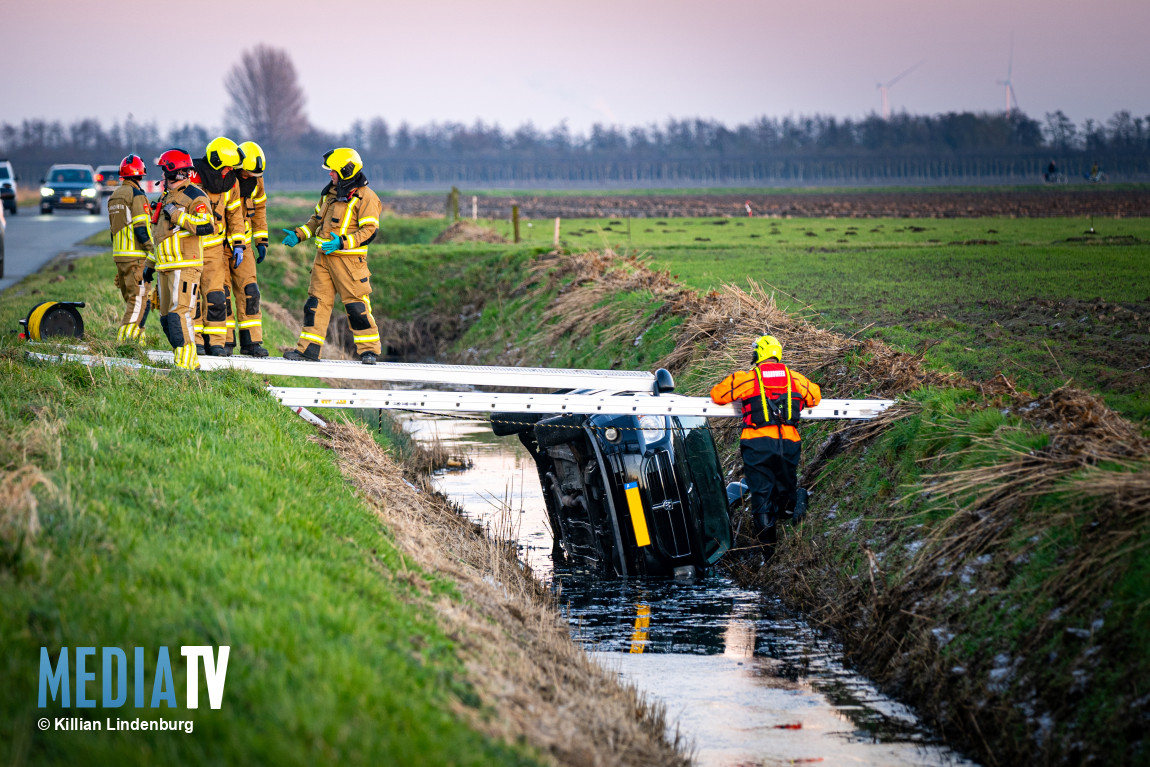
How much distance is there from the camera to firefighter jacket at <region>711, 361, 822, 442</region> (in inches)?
340

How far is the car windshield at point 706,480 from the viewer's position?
912 centimetres

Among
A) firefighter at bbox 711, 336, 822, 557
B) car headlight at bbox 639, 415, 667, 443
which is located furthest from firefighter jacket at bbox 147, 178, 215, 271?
firefighter at bbox 711, 336, 822, 557

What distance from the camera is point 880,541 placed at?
26.2 feet

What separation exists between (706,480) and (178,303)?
532 cm

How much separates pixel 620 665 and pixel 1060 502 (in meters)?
3.14

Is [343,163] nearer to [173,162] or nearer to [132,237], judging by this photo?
[173,162]

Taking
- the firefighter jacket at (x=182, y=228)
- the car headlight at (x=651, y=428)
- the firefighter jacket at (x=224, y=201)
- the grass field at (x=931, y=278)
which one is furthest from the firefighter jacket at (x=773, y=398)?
the firefighter jacket at (x=224, y=201)

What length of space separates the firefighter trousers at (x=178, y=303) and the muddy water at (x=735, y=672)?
3721mm

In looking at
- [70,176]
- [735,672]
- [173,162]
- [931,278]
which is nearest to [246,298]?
[173,162]

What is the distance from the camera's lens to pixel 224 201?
35.4ft

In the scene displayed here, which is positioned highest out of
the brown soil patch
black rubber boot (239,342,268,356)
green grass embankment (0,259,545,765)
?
the brown soil patch

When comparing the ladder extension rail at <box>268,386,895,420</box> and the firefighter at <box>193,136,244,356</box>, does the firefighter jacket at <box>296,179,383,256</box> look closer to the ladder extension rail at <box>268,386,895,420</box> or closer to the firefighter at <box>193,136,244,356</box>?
the firefighter at <box>193,136,244,356</box>

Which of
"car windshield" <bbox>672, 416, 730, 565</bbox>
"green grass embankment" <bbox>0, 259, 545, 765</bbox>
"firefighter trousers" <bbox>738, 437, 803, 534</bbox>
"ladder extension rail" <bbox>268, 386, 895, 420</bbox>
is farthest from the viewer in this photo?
"car windshield" <bbox>672, 416, 730, 565</bbox>

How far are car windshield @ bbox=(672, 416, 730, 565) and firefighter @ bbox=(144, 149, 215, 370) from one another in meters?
4.72
